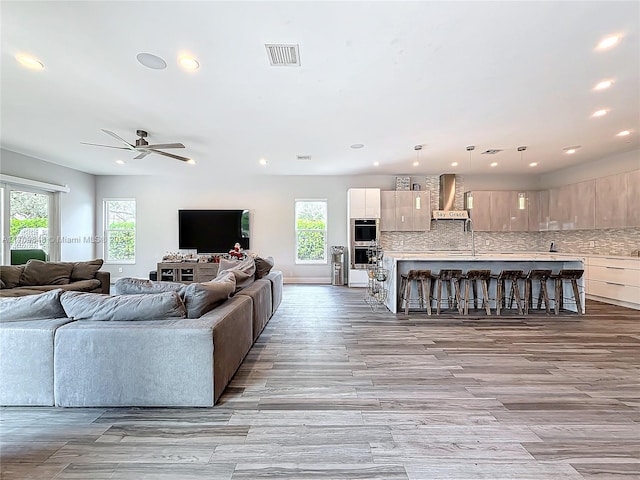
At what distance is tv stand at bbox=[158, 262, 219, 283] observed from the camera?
6.95m

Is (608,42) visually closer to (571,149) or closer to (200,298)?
(571,149)

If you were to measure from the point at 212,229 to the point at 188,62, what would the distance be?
215 inches

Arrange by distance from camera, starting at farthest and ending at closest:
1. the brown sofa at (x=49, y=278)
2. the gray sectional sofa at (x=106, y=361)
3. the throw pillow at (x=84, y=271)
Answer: the throw pillow at (x=84, y=271)
the brown sofa at (x=49, y=278)
the gray sectional sofa at (x=106, y=361)

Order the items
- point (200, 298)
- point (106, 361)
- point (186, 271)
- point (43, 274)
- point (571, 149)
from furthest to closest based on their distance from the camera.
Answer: point (186, 271), point (571, 149), point (43, 274), point (200, 298), point (106, 361)

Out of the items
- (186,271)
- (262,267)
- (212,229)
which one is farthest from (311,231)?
(262,267)

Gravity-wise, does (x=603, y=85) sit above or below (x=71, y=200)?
above

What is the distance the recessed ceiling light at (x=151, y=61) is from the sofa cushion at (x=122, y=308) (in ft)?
6.91

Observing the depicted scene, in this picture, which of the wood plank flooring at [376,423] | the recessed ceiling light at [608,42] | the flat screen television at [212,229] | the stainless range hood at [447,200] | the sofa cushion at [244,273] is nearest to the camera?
the wood plank flooring at [376,423]

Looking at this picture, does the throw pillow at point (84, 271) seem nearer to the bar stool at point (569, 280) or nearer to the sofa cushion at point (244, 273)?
the sofa cushion at point (244, 273)

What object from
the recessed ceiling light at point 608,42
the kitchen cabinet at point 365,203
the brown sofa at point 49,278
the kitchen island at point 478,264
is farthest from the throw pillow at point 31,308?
the kitchen cabinet at point 365,203

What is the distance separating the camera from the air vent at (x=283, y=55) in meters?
2.55

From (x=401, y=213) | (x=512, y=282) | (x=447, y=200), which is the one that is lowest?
(x=512, y=282)

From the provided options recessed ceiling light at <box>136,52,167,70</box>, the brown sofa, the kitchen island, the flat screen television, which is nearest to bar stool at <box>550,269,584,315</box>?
the kitchen island

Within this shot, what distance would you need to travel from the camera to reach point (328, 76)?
9.86ft
